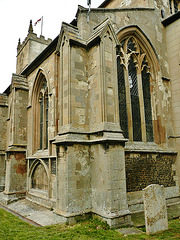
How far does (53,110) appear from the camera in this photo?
8812mm

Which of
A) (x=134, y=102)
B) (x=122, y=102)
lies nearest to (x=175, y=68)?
(x=134, y=102)

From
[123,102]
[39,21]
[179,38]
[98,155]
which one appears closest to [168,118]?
[123,102]

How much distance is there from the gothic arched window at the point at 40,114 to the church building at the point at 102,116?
5 centimetres

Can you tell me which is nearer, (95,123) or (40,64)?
(95,123)

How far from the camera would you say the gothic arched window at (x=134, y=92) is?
27.4 feet

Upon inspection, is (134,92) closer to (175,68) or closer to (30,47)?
(175,68)

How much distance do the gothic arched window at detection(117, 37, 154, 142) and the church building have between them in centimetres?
4

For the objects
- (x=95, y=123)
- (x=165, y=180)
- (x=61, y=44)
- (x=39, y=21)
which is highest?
(x=39, y=21)

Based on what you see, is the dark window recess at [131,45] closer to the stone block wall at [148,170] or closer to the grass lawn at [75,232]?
the stone block wall at [148,170]

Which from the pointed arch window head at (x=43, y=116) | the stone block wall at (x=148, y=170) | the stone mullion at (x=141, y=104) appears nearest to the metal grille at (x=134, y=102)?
the stone mullion at (x=141, y=104)

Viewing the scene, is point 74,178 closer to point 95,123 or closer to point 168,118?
point 95,123

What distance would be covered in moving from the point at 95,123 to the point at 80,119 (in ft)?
1.77

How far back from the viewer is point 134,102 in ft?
29.1

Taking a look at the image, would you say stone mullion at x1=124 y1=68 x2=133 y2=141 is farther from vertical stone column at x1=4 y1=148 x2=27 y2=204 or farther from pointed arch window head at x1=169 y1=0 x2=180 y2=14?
pointed arch window head at x1=169 y1=0 x2=180 y2=14
